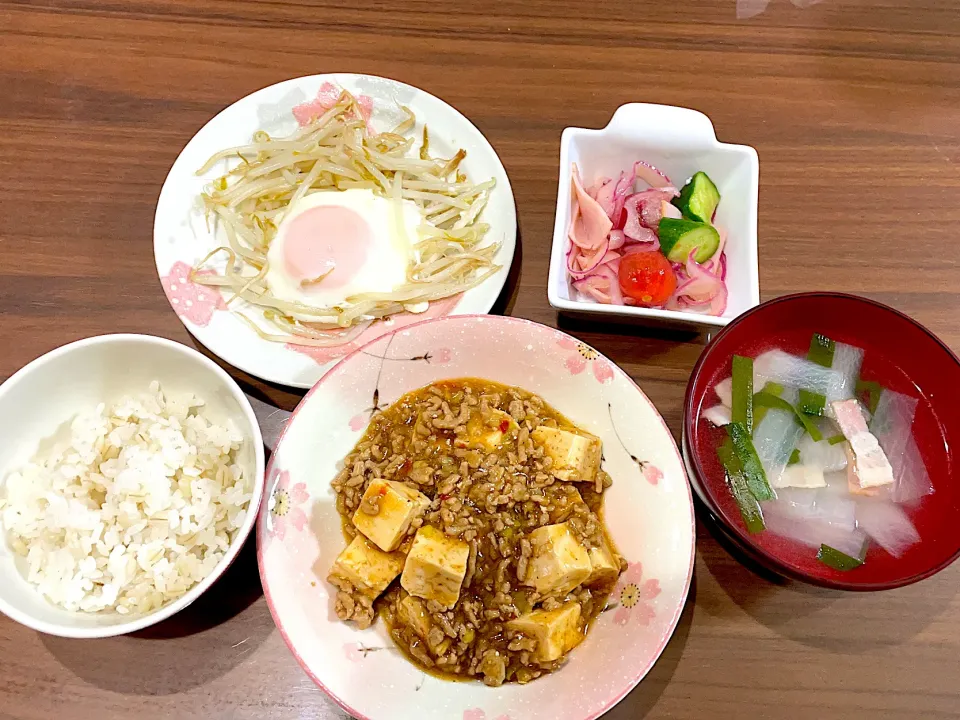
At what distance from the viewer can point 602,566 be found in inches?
66.7

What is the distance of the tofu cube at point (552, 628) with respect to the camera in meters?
1.62

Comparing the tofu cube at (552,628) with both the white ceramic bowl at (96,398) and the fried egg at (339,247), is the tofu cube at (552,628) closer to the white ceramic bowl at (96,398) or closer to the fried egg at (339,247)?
the white ceramic bowl at (96,398)

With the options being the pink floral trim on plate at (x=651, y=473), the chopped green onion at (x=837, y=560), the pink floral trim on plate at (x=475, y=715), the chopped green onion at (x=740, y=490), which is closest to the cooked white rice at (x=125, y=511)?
the pink floral trim on plate at (x=475, y=715)

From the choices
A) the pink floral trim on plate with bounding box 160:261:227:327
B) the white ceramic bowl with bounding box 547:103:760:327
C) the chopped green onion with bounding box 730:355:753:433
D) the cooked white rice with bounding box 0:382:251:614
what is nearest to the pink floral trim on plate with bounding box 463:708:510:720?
the cooked white rice with bounding box 0:382:251:614

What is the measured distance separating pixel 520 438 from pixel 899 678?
1.27m

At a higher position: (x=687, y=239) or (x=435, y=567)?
(x=687, y=239)

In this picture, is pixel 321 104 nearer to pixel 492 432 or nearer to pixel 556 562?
pixel 492 432

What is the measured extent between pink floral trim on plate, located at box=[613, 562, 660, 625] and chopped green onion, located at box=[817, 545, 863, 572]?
0.44 m

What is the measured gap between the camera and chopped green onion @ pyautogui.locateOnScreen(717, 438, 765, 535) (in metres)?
1.76

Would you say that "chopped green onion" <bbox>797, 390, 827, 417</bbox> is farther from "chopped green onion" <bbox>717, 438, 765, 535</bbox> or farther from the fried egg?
the fried egg

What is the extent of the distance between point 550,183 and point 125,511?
171 centimetres

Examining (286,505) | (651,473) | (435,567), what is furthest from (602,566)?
(286,505)

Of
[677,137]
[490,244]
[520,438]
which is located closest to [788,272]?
[677,137]

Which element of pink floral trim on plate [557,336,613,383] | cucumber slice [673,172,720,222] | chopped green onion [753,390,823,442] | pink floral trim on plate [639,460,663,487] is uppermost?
cucumber slice [673,172,720,222]
